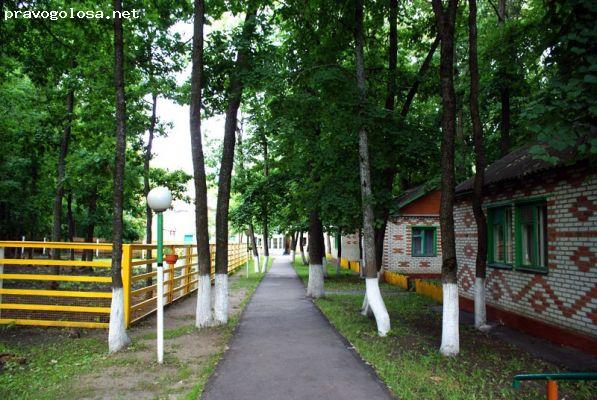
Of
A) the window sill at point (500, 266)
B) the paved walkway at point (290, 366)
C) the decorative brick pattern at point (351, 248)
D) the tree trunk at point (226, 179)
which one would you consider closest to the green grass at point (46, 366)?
the paved walkway at point (290, 366)

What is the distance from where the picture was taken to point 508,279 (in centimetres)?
1057

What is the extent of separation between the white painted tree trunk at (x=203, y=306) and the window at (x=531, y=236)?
266 inches

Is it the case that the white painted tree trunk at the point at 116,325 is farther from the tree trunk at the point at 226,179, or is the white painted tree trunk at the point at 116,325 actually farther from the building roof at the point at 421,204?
the building roof at the point at 421,204

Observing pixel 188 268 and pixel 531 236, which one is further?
pixel 188 268

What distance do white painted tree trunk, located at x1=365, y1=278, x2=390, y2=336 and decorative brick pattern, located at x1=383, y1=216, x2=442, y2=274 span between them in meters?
13.3

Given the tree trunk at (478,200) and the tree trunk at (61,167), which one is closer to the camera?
the tree trunk at (478,200)

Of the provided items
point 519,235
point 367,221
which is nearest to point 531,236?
point 519,235

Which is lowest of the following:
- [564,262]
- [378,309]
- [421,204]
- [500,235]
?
[378,309]

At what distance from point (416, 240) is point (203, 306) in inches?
588

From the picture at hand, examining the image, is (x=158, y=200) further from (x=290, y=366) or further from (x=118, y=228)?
(x=290, y=366)

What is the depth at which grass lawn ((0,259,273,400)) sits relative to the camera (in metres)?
5.71

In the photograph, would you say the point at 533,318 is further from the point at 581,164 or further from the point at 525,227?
the point at 581,164

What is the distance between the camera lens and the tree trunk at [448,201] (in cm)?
749

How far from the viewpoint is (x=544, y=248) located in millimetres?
9289
